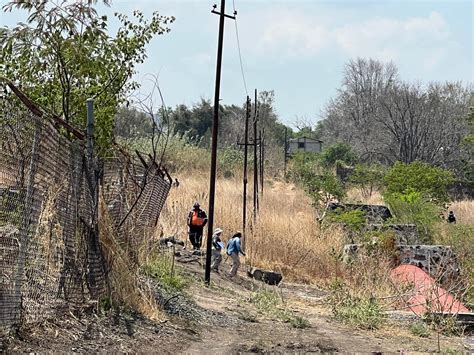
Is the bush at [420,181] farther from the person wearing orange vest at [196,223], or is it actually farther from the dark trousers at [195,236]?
the dark trousers at [195,236]

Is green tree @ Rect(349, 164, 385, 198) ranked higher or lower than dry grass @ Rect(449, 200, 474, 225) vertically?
higher

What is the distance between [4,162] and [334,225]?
59.7 ft

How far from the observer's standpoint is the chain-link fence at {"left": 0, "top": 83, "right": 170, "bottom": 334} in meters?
7.88

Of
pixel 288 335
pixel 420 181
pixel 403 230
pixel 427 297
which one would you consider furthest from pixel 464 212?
pixel 288 335

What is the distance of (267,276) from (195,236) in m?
3.27

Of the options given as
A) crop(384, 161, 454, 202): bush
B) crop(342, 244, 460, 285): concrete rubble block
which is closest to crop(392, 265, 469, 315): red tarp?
crop(342, 244, 460, 285): concrete rubble block

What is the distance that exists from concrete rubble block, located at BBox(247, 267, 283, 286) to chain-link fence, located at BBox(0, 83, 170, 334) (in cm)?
1033

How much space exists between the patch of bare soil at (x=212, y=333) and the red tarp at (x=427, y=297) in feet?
2.18

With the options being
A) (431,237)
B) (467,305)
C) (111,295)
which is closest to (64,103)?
(111,295)

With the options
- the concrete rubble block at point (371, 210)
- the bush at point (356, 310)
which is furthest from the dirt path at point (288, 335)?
the concrete rubble block at point (371, 210)

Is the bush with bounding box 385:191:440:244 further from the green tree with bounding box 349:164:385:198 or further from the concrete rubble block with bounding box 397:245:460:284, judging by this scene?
the green tree with bounding box 349:164:385:198

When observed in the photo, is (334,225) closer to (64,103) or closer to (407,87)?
(64,103)

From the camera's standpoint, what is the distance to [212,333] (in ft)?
37.7

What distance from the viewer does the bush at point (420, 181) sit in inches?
1337
